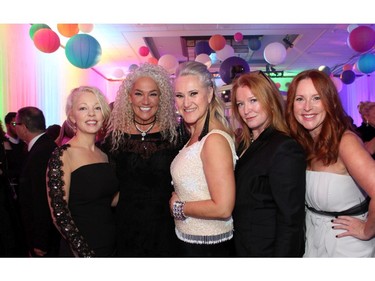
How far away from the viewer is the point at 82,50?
16.1 ft

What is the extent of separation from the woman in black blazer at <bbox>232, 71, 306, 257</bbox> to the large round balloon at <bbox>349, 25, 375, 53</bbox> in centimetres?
454

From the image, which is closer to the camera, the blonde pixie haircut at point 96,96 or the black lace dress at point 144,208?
the blonde pixie haircut at point 96,96

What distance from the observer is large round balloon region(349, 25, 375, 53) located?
549 cm

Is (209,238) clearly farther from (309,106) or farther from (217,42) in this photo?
(217,42)

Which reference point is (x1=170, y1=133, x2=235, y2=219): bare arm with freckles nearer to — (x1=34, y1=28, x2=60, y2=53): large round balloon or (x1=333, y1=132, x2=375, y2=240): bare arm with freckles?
(x1=333, y1=132, x2=375, y2=240): bare arm with freckles

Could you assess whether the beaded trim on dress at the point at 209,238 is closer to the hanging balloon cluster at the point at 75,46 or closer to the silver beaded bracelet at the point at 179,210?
the silver beaded bracelet at the point at 179,210

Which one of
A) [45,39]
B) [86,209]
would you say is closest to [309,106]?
[86,209]

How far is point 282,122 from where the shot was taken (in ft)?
5.81

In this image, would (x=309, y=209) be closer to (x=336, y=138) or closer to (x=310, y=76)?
(x=336, y=138)

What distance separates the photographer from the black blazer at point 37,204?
2609 mm

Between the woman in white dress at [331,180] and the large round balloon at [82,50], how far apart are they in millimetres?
3806

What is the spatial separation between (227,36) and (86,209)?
24.7ft

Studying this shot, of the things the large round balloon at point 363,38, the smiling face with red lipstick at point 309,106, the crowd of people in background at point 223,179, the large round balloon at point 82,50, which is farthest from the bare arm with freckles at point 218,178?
the large round balloon at point 363,38
